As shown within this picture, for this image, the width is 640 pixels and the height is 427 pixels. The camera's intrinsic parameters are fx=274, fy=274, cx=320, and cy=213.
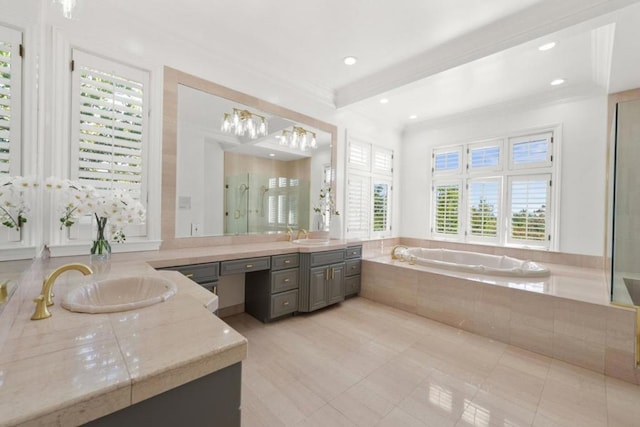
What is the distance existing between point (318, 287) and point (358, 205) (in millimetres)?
1657

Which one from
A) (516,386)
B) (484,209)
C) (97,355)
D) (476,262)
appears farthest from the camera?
(484,209)

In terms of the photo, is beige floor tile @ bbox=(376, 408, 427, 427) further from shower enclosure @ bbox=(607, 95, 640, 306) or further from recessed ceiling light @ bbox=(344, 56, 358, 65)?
recessed ceiling light @ bbox=(344, 56, 358, 65)

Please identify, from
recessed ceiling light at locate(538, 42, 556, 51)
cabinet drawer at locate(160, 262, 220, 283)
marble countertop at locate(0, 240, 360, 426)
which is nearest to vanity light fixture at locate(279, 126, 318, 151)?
cabinet drawer at locate(160, 262, 220, 283)

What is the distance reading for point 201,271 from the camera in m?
2.26

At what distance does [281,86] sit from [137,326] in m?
3.02

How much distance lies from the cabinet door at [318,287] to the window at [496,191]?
96.6 inches

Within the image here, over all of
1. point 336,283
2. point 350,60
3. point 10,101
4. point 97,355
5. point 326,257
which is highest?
point 350,60

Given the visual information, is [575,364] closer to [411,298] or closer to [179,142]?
[411,298]

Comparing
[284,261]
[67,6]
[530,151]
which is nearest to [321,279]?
[284,261]

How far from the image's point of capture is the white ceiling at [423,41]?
2121 millimetres

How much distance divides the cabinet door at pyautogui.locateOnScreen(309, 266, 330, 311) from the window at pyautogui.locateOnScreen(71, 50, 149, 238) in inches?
66.6

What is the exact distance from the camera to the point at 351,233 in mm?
4227

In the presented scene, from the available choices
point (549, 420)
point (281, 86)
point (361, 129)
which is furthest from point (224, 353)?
point (361, 129)

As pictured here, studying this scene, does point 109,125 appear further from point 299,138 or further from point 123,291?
point 299,138
